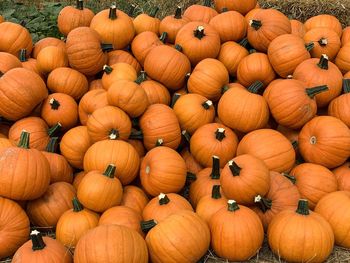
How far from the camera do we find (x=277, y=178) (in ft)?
11.2

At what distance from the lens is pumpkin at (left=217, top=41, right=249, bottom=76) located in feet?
14.7

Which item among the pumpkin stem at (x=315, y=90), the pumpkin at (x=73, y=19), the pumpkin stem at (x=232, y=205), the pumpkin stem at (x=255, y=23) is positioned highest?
the pumpkin stem at (x=255, y=23)

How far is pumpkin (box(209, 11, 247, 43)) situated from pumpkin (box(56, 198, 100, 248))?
2.42 meters

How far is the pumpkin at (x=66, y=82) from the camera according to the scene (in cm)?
420

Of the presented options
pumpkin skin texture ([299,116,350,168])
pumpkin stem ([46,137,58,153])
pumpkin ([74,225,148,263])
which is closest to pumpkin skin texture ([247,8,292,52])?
pumpkin skin texture ([299,116,350,168])

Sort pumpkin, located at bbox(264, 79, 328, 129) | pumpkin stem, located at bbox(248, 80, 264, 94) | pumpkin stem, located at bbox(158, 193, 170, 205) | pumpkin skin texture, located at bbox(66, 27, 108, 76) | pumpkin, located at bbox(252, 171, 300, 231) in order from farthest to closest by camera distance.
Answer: pumpkin skin texture, located at bbox(66, 27, 108, 76)
pumpkin stem, located at bbox(248, 80, 264, 94)
pumpkin, located at bbox(264, 79, 328, 129)
pumpkin, located at bbox(252, 171, 300, 231)
pumpkin stem, located at bbox(158, 193, 170, 205)

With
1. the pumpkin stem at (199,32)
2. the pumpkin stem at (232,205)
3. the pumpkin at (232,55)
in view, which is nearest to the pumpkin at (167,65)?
the pumpkin stem at (199,32)

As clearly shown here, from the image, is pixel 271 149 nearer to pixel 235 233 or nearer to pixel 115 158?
pixel 235 233

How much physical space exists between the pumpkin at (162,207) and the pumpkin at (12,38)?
245cm

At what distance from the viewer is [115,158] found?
3430 mm

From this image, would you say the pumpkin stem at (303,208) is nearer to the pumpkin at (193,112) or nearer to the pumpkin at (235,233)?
the pumpkin at (235,233)

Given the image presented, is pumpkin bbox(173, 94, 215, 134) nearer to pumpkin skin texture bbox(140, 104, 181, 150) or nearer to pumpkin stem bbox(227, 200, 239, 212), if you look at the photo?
pumpkin skin texture bbox(140, 104, 181, 150)

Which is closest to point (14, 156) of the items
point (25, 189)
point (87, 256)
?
point (25, 189)

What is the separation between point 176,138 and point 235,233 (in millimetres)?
1240
